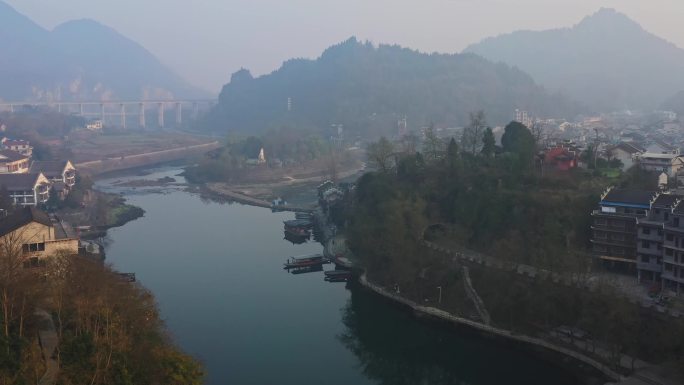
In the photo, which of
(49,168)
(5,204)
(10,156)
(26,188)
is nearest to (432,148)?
(5,204)

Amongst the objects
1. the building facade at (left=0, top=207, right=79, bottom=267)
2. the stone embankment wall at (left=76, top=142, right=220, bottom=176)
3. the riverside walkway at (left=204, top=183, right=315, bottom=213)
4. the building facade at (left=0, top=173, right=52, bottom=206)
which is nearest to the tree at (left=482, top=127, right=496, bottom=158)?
the riverside walkway at (left=204, top=183, right=315, bottom=213)

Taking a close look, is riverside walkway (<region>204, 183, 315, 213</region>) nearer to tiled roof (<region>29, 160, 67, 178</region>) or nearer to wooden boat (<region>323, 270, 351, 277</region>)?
tiled roof (<region>29, 160, 67, 178</region>)

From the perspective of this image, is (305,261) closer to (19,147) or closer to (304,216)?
(304,216)

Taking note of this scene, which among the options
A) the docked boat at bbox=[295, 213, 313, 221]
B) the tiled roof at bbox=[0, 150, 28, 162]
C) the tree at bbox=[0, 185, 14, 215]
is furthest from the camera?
the tiled roof at bbox=[0, 150, 28, 162]

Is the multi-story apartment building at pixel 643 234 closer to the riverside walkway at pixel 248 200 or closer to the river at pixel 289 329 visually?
the river at pixel 289 329

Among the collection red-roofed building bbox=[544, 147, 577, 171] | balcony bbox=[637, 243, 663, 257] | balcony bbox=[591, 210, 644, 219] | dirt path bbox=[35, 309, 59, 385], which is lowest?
dirt path bbox=[35, 309, 59, 385]

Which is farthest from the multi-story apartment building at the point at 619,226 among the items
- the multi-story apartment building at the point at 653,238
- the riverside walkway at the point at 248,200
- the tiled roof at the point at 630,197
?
the riverside walkway at the point at 248,200

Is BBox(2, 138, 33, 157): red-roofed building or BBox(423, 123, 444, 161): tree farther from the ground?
BBox(423, 123, 444, 161): tree
